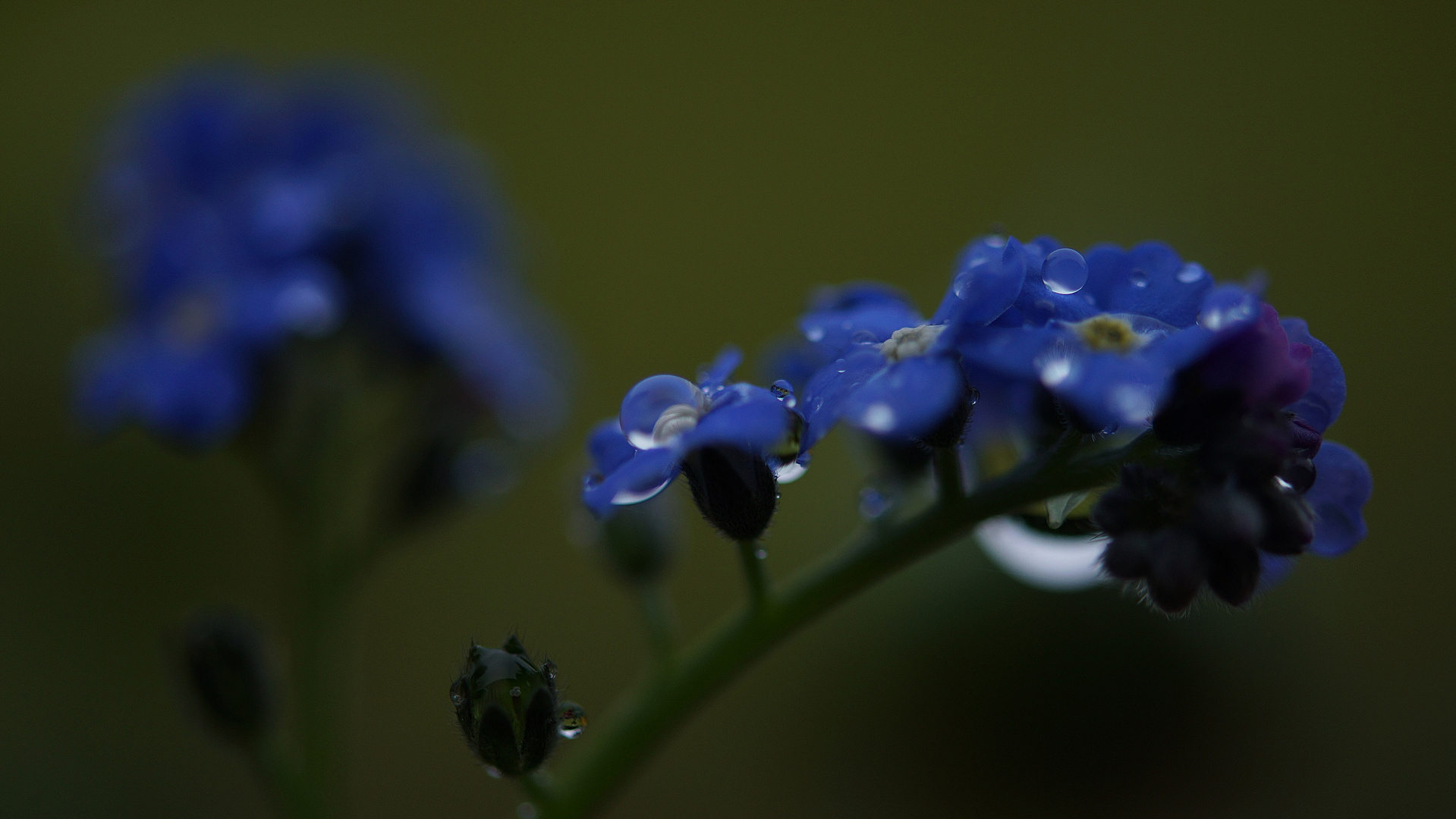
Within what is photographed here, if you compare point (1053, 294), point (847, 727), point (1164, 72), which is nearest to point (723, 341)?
point (847, 727)

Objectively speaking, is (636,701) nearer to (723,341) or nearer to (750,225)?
(723,341)

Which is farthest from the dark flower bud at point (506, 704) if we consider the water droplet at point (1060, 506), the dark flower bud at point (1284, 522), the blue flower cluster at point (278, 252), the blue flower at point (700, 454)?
the blue flower cluster at point (278, 252)

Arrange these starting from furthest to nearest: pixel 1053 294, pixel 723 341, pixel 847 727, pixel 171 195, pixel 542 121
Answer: pixel 542 121
pixel 723 341
pixel 847 727
pixel 171 195
pixel 1053 294

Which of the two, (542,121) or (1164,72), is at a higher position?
(542,121)

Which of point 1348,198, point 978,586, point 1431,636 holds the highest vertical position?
point 1348,198

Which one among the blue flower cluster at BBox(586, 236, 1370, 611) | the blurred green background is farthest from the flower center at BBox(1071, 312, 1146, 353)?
the blurred green background

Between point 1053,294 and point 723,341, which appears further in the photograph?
point 723,341

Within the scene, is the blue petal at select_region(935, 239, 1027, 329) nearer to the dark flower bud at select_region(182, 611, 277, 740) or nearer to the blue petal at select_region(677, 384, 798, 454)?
the blue petal at select_region(677, 384, 798, 454)

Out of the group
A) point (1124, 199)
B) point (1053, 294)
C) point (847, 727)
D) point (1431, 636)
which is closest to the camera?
point (1053, 294)

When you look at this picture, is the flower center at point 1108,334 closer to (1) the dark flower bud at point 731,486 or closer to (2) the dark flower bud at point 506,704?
(1) the dark flower bud at point 731,486
